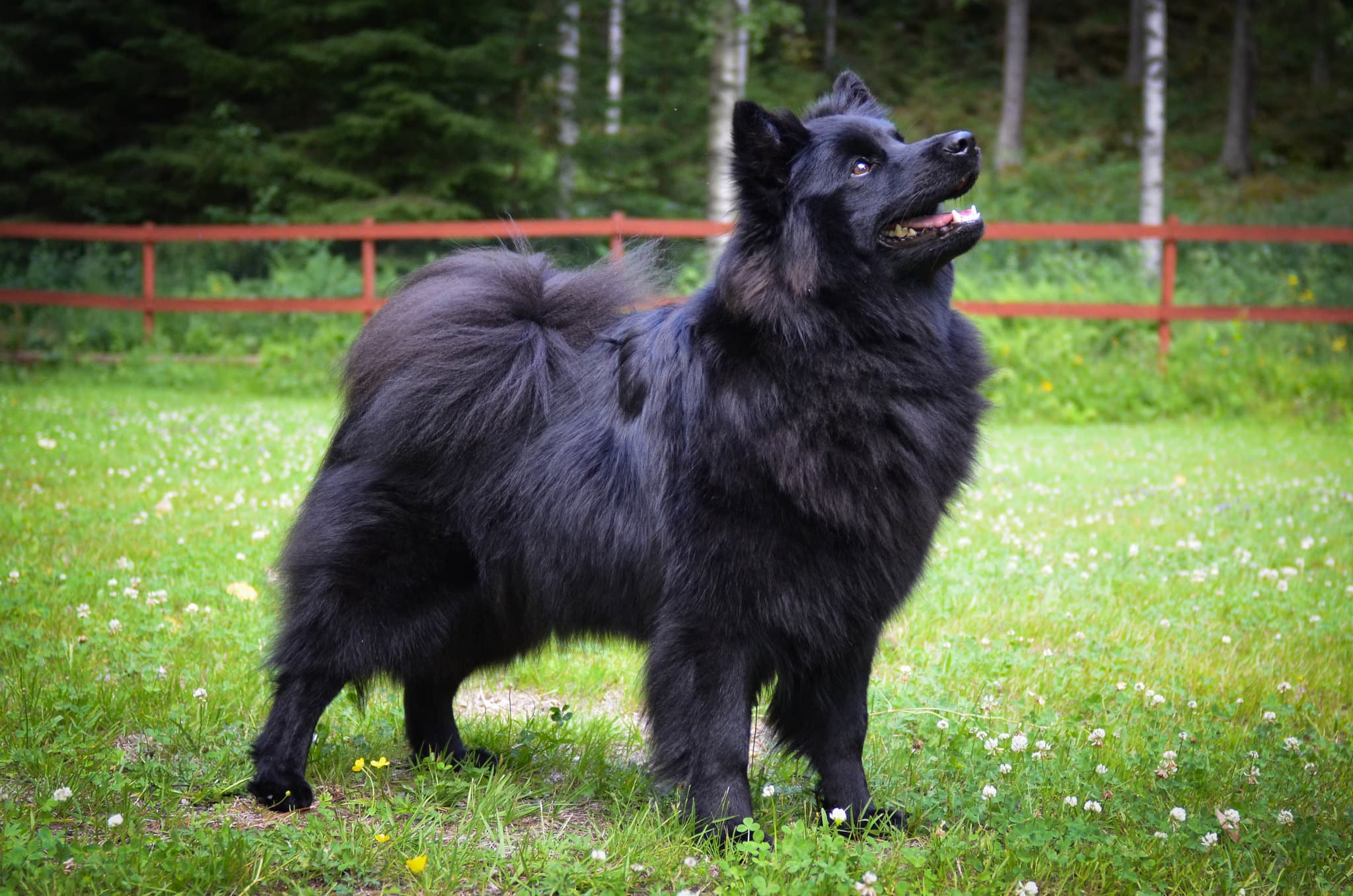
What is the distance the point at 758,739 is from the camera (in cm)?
366

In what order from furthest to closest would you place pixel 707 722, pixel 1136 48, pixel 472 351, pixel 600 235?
pixel 1136 48 < pixel 600 235 < pixel 472 351 < pixel 707 722

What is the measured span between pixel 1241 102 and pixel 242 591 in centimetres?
2203

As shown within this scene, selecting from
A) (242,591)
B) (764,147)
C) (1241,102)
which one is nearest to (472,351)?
(764,147)

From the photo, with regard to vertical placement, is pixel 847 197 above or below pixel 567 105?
below

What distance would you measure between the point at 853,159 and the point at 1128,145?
22401 mm

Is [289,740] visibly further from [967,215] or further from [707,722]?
[967,215]

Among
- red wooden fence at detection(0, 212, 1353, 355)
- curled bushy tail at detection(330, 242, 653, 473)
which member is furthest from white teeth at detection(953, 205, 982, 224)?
red wooden fence at detection(0, 212, 1353, 355)

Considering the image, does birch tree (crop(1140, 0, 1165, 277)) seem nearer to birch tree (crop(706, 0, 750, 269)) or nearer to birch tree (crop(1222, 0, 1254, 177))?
birch tree (crop(706, 0, 750, 269))

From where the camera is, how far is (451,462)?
3.10m

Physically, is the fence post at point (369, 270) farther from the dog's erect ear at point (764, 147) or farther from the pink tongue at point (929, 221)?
the pink tongue at point (929, 221)

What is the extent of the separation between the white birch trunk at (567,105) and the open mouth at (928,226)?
542 inches

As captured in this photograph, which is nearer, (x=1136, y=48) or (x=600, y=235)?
(x=600, y=235)

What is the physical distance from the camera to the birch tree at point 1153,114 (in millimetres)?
14406

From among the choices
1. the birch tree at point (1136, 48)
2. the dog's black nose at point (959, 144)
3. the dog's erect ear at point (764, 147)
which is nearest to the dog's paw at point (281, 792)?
the dog's erect ear at point (764, 147)
